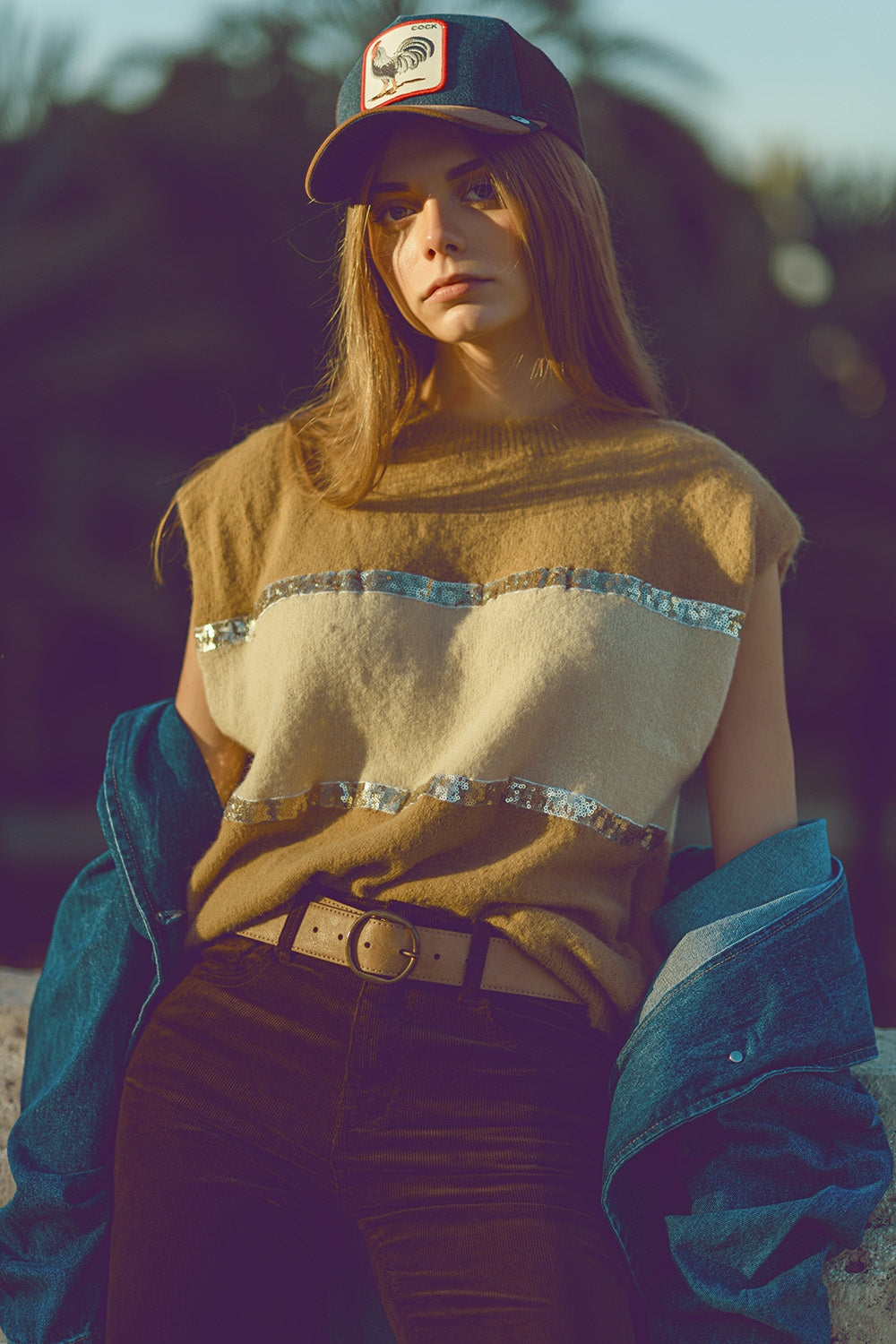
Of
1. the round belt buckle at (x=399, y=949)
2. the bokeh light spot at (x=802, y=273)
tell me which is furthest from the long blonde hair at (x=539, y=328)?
the bokeh light spot at (x=802, y=273)

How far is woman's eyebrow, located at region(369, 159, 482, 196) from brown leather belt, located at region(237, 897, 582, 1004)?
1.12 meters

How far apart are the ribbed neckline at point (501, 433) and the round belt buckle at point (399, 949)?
2.54ft

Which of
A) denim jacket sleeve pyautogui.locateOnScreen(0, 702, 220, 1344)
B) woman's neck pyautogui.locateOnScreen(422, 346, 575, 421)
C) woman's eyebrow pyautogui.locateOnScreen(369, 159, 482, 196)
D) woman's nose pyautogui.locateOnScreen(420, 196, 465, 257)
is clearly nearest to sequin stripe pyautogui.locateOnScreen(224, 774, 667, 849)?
denim jacket sleeve pyautogui.locateOnScreen(0, 702, 220, 1344)

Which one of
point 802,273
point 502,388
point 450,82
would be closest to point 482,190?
point 450,82

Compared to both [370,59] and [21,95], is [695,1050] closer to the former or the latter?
[370,59]

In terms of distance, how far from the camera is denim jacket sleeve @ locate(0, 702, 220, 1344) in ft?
5.38

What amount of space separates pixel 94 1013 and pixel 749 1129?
98 cm

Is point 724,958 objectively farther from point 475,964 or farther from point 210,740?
point 210,740

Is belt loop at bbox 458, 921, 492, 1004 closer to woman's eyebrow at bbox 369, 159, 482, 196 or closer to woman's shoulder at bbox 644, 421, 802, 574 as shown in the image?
woman's shoulder at bbox 644, 421, 802, 574

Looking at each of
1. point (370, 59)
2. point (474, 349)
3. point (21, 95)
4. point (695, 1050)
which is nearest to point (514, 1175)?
point (695, 1050)

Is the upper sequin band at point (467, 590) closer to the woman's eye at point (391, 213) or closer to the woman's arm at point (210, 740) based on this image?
the woman's arm at point (210, 740)

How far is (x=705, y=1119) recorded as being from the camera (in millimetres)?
1576

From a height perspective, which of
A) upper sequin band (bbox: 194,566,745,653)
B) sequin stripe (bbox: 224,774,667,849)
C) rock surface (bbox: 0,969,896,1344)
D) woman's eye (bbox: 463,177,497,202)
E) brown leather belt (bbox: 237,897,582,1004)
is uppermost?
woman's eye (bbox: 463,177,497,202)

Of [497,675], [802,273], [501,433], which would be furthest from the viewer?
[802,273]
